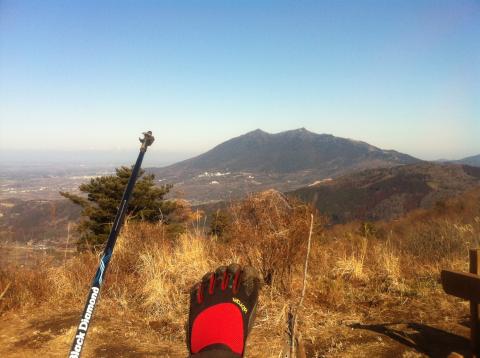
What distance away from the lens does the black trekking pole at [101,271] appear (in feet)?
5.04

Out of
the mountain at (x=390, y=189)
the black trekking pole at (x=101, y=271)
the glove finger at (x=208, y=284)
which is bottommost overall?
the mountain at (x=390, y=189)

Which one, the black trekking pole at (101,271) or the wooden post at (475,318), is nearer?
the black trekking pole at (101,271)

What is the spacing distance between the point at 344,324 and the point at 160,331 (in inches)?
67.8

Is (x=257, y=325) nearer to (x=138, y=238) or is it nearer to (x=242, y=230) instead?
(x=242, y=230)

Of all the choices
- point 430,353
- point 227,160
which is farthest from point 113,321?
point 227,160

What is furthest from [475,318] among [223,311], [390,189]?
[390,189]

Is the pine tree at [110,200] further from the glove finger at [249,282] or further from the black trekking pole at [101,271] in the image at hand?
the black trekking pole at [101,271]

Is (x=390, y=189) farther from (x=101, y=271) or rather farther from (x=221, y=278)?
(x=101, y=271)

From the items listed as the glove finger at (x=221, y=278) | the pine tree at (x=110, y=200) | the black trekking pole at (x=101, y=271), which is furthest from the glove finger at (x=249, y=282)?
the pine tree at (x=110, y=200)

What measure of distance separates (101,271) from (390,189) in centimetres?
8735

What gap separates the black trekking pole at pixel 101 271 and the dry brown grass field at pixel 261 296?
4.79 feet

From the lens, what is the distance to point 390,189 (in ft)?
268

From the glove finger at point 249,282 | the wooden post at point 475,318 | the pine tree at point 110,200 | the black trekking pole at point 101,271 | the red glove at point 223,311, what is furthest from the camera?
the pine tree at point 110,200

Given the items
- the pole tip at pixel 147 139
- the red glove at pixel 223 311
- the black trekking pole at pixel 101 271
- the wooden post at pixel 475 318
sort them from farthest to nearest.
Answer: the wooden post at pixel 475 318, the pole tip at pixel 147 139, the red glove at pixel 223 311, the black trekking pole at pixel 101 271
